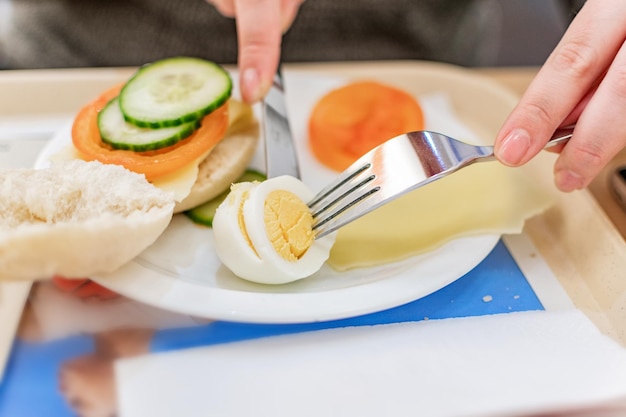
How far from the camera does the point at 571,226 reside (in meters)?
1.26

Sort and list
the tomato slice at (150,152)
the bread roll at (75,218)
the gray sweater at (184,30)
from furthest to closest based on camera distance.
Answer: the gray sweater at (184,30) < the tomato slice at (150,152) < the bread roll at (75,218)

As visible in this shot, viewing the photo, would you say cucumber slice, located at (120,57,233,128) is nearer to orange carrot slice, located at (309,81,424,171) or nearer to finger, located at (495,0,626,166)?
orange carrot slice, located at (309,81,424,171)

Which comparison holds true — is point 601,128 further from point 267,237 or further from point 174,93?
point 174,93

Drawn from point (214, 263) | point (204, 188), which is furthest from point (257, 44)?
point (214, 263)

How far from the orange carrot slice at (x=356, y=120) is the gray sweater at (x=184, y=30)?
35 cm

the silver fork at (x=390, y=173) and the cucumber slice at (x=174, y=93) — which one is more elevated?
the cucumber slice at (x=174, y=93)

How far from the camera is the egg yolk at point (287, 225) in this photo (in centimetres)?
99

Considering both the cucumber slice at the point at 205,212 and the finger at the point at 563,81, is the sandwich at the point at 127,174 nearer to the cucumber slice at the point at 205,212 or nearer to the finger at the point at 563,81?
the cucumber slice at the point at 205,212

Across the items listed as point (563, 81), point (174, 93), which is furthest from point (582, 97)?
point (174, 93)

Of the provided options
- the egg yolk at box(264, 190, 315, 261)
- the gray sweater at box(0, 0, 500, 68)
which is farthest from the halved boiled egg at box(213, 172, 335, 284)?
the gray sweater at box(0, 0, 500, 68)

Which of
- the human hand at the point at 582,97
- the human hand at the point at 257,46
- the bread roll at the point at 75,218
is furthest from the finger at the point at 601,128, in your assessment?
the bread roll at the point at 75,218

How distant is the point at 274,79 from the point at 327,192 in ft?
1.37

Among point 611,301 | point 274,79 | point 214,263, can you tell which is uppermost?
point 274,79

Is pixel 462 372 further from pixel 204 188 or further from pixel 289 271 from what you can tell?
pixel 204 188
